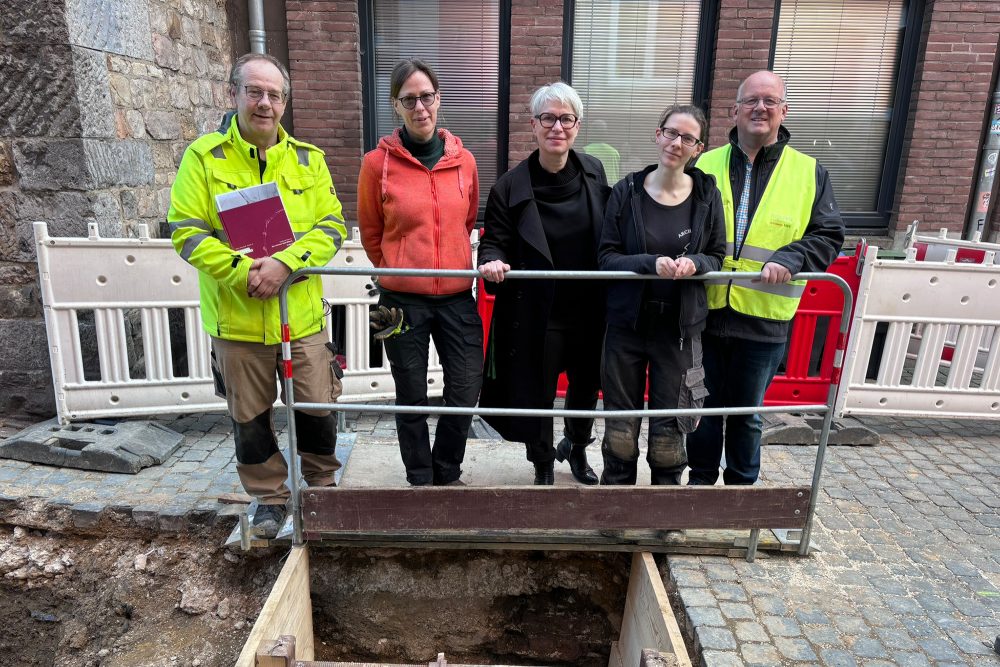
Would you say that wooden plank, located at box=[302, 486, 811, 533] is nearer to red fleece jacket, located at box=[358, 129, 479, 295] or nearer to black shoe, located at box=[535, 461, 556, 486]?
black shoe, located at box=[535, 461, 556, 486]

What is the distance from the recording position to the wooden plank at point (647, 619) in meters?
2.59

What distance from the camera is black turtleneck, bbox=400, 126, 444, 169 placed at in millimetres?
2926

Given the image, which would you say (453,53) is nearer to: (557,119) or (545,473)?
(557,119)

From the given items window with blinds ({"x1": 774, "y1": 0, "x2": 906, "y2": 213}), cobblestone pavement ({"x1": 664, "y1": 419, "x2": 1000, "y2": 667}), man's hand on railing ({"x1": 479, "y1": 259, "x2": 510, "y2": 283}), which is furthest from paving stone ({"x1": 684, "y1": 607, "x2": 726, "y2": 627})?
window with blinds ({"x1": 774, "y1": 0, "x2": 906, "y2": 213})

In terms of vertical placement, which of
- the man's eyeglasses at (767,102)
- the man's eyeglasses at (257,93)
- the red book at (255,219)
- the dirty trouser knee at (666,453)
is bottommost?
the dirty trouser knee at (666,453)

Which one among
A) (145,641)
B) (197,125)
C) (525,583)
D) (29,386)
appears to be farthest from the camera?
(197,125)

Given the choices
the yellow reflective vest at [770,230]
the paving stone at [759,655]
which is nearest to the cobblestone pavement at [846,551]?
the paving stone at [759,655]

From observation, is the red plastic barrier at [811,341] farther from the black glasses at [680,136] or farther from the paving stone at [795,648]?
the paving stone at [795,648]

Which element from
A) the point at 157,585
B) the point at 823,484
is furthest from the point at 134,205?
the point at 823,484

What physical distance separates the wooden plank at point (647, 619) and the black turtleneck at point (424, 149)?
81.4 inches

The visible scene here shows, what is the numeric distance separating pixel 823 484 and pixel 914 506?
475mm

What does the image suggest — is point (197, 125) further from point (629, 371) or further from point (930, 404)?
point (930, 404)

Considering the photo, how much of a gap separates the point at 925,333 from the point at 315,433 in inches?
164

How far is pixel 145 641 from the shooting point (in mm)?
3137
